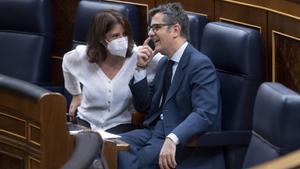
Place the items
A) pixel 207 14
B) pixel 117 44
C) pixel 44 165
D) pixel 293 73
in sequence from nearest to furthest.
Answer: pixel 44 165, pixel 293 73, pixel 117 44, pixel 207 14

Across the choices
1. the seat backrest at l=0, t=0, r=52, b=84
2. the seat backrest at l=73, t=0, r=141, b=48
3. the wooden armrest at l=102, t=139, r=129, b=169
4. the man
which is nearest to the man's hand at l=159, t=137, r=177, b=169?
the man

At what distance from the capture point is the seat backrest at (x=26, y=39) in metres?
3.55

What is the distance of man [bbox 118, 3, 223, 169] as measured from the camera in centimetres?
257

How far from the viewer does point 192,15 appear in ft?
9.60

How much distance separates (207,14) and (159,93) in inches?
16.8

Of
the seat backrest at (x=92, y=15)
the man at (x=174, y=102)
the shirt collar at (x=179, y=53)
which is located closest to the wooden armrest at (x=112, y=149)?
the man at (x=174, y=102)

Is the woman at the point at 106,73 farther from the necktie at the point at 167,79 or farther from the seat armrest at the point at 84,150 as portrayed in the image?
the seat armrest at the point at 84,150

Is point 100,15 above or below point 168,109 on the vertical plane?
above

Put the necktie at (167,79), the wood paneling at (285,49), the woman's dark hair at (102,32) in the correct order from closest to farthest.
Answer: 1. the wood paneling at (285,49)
2. the necktie at (167,79)
3. the woman's dark hair at (102,32)

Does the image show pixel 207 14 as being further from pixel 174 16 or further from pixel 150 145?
pixel 150 145

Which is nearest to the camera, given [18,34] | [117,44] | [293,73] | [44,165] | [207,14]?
[44,165]

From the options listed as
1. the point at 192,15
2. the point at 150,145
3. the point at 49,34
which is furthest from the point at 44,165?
the point at 49,34

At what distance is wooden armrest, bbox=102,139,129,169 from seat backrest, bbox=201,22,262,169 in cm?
41

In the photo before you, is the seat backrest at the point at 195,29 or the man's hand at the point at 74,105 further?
the man's hand at the point at 74,105
